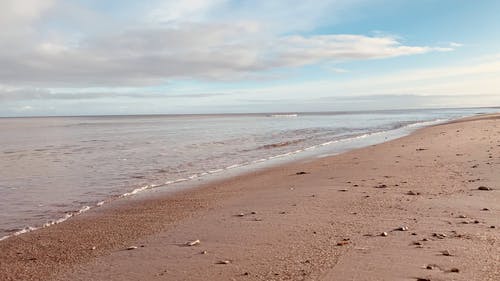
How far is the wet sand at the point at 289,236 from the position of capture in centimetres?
462

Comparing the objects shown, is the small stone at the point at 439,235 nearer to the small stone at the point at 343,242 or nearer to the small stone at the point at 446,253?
the small stone at the point at 446,253

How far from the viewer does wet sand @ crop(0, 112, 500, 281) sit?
4.62 meters

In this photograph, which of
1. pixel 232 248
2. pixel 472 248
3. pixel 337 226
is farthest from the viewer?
pixel 337 226

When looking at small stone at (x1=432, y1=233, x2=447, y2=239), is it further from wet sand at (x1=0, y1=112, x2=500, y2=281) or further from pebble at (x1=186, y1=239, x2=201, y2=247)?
pebble at (x1=186, y1=239, x2=201, y2=247)

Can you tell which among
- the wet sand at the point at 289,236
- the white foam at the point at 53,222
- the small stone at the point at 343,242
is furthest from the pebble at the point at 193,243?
the white foam at the point at 53,222

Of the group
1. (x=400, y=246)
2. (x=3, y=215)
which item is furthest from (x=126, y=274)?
(x=3, y=215)

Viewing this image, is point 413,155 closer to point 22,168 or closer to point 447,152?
point 447,152

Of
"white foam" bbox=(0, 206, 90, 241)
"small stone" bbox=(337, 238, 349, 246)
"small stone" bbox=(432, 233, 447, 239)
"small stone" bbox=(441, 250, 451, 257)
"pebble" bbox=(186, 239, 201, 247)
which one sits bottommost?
"white foam" bbox=(0, 206, 90, 241)

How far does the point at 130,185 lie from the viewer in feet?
39.7

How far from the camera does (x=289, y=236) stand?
229 inches

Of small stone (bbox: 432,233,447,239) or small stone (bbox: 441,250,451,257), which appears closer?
small stone (bbox: 441,250,451,257)

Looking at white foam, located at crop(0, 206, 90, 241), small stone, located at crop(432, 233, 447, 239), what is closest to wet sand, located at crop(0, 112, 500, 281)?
small stone, located at crop(432, 233, 447, 239)

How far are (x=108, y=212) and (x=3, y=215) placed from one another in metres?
1.97

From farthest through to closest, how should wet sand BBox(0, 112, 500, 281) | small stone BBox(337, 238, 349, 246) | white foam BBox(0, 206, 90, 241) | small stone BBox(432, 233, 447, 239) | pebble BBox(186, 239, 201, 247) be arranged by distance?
white foam BBox(0, 206, 90, 241)
pebble BBox(186, 239, 201, 247)
small stone BBox(432, 233, 447, 239)
small stone BBox(337, 238, 349, 246)
wet sand BBox(0, 112, 500, 281)
